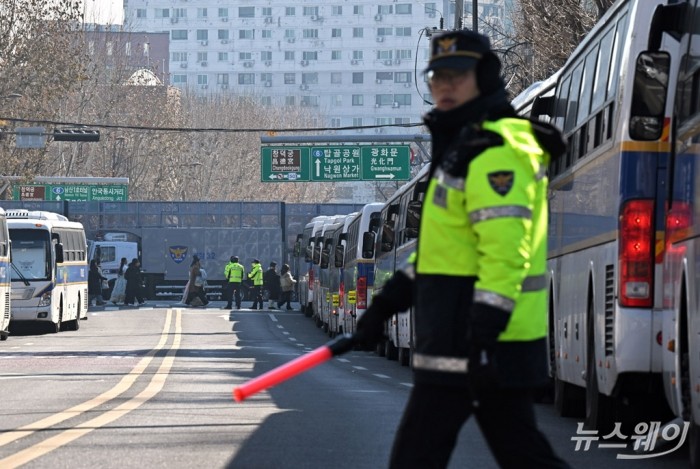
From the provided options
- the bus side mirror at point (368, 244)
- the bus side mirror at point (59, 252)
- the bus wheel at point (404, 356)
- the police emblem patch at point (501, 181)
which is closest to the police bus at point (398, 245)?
the bus wheel at point (404, 356)

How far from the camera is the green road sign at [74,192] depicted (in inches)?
3221

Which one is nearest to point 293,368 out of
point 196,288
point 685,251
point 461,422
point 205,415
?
point 461,422

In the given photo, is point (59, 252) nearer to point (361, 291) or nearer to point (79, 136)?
point (79, 136)

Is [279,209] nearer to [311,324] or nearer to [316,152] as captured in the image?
[316,152]

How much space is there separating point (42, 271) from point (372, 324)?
36.5 meters

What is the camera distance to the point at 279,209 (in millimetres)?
77000

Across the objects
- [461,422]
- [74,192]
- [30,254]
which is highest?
[461,422]

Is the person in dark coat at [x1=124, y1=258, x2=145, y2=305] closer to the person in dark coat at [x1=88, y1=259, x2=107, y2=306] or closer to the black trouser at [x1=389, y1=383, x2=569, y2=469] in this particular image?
the person in dark coat at [x1=88, y1=259, x2=107, y2=306]

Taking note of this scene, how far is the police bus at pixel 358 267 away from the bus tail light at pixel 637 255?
21204 millimetres

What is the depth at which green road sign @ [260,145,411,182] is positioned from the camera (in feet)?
214

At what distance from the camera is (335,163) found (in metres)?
66.2

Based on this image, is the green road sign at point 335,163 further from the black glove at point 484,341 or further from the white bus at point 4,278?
the black glove at point 484,341

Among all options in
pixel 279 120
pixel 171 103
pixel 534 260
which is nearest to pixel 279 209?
pixel 171 103

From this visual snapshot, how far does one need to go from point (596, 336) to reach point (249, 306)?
58102mm
